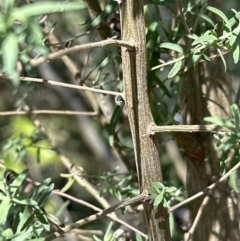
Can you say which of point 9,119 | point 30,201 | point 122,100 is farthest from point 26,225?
point 9,119

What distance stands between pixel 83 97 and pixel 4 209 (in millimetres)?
1067

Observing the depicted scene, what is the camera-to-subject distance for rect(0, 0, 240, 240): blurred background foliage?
22.6 inches

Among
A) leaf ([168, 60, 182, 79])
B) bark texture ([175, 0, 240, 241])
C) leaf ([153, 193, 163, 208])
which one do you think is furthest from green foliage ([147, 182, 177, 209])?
bark texture ([175, 0, 240, 241])

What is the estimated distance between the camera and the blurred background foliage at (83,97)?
1.89 ft

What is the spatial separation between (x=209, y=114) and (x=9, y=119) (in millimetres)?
1193

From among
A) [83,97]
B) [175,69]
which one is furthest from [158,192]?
[83,97]

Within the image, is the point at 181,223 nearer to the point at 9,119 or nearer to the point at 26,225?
the point at 26,225

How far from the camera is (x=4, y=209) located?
49 centimetres

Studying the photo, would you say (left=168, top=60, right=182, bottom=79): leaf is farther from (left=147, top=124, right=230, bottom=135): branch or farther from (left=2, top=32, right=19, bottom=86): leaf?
(left=2, top=32, right=19, bottom=86): leaf

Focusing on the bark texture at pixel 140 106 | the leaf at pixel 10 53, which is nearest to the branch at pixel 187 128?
the bark texture at pixel 140 106

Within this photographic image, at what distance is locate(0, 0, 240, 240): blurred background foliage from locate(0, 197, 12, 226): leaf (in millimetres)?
130

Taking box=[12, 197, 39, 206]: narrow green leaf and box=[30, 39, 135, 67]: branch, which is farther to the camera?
box=[12, 197, 39, 206]: narrow green leaf

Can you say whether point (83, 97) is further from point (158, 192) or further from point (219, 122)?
point (219, 122)

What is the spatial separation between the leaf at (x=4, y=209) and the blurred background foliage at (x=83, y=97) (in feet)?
0.43
